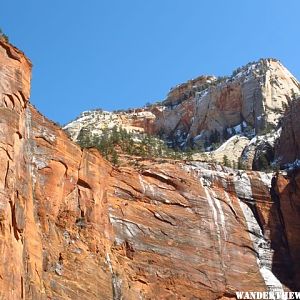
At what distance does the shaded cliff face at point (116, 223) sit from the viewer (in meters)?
33.7

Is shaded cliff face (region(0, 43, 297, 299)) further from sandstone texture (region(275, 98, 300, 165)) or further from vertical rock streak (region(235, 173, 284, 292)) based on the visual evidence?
sandstone texture (region(275, 98, 300, 165))

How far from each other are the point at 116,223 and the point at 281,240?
617 inches

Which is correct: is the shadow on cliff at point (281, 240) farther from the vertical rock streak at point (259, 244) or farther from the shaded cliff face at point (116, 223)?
the vertical rock streak at point (259, 244)

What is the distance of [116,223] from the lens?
151 feet

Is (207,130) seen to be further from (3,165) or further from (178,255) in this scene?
(3,165)

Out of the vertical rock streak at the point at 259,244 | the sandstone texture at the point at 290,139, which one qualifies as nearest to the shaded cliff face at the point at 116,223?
the vertical rock streak at the point at 259,244

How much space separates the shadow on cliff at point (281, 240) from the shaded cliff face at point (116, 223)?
0.12 metres

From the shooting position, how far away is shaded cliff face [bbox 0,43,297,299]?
3372 cm

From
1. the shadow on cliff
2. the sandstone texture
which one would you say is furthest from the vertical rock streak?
the sandstone texture

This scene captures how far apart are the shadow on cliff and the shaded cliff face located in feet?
0.38

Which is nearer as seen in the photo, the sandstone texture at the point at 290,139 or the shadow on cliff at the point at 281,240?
the shadow on cliff at the point at 281,240

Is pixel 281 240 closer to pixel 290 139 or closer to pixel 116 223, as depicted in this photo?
pixel 116 223

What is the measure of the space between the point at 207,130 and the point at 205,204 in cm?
4722

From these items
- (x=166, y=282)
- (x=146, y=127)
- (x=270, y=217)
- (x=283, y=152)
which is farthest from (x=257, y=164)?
(x=146, y=127)
